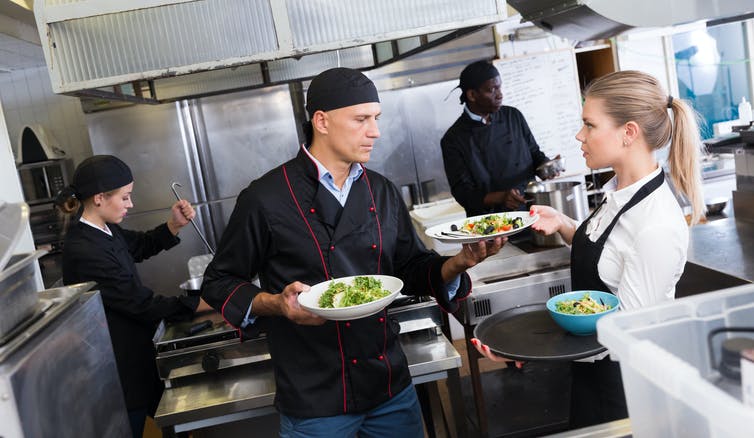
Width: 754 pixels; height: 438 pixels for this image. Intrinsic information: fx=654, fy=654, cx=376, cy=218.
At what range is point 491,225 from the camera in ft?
6.70

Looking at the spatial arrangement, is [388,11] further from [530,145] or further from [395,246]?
[530,145]

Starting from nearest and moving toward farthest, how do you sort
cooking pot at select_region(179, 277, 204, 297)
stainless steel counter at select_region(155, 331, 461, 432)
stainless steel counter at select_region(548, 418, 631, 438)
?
stainless steel counter at select_region(548, 418, 631, 438)
stainless steel counter at select_region(155, 331, 461, 432)
cooking pot at select_region(179, 277, 204, 297)

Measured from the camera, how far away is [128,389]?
2654 millimetres

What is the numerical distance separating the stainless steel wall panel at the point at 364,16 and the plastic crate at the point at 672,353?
1287 mm

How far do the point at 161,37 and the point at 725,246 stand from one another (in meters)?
2.31

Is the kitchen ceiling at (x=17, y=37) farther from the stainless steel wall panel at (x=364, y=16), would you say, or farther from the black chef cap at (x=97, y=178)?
the stainless steel wall panel at (x=364, y=16)

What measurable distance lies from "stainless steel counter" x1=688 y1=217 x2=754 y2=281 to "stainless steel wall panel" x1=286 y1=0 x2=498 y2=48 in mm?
1318

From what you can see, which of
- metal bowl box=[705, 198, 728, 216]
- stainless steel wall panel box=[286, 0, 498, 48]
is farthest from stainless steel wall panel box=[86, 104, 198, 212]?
metal bowl box=[705, 198, 728, 216]

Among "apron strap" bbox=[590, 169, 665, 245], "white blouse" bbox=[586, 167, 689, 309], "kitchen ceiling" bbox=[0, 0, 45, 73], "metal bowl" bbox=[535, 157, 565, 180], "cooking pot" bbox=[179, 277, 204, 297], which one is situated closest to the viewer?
"white blouse" bbox=[586, 167, 689, 309]

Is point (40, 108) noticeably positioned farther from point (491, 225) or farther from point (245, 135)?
point (491, 225)

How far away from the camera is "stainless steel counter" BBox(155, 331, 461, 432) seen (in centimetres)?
240

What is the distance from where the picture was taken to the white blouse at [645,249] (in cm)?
173

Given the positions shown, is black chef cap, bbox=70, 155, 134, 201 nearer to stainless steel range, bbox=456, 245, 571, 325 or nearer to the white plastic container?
stainless steel range, bbox=456, 245, 571, 325

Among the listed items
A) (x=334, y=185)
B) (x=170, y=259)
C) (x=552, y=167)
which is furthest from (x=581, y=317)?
(x=170, y=259)
